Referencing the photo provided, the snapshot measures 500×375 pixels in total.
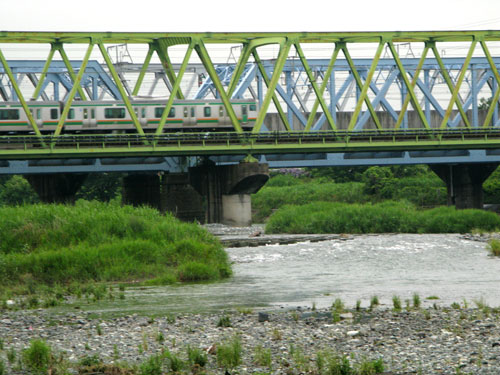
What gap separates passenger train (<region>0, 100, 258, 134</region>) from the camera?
2312 inches

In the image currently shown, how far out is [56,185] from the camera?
62844 millimetres

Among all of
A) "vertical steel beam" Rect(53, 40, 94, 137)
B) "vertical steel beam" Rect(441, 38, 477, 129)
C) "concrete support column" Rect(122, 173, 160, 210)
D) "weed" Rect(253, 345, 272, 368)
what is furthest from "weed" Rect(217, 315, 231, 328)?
"concrete support column" Rect(122, 173, 160, 210)

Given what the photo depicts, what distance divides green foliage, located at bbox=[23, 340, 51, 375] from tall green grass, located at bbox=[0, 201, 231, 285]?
10902 mm

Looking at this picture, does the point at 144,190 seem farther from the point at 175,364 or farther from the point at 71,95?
the point at 175,364

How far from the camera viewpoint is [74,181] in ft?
208

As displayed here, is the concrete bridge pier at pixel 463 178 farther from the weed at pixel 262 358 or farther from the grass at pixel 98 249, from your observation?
the weed at pixel 262 358

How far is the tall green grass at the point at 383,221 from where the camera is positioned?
45719mm

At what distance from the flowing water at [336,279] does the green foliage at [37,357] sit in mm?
5508

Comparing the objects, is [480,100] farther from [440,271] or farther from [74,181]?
[440,271]

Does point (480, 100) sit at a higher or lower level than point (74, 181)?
higher

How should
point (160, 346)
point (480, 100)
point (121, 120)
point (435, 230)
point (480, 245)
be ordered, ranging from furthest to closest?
point (480, 100) < point (121, 120) < point (435, 230) < point (480, 245) < point (160, 346)

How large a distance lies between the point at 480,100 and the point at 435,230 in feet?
200

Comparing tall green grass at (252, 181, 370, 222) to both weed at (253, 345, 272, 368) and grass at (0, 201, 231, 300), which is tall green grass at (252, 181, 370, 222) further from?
weed at (253, 345, 272, 368)

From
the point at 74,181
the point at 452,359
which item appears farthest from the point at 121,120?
the point at 452,359
